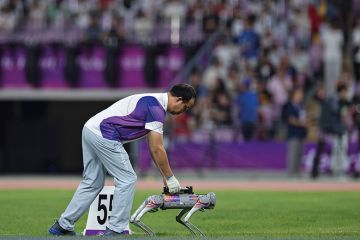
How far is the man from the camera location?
12.4 metres

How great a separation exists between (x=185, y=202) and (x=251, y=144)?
1633cm

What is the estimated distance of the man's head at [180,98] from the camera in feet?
41.0

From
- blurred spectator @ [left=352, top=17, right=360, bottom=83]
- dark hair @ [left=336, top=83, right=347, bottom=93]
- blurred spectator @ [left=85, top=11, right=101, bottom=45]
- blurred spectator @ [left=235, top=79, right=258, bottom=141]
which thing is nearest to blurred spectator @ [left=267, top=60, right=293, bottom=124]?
blurred spectator @ [left=235, top=79, right=258, bottom=141]

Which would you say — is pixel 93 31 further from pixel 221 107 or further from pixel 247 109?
pixel 247 109

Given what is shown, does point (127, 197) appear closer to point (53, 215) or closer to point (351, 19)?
point (53, 215)

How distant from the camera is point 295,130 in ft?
90.4

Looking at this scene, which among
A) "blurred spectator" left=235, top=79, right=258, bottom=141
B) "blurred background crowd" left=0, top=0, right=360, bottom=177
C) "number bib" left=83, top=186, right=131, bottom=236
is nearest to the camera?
"number bib" left=83, top=186, right=131, bottom=236

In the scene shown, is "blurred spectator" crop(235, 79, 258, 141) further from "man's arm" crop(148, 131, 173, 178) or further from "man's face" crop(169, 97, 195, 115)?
"man's arm" crop(148, 131, 173, 178)

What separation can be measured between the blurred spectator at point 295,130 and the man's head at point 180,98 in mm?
14617

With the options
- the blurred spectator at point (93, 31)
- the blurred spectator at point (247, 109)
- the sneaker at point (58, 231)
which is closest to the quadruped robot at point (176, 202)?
the sneaker at point (58, 231)

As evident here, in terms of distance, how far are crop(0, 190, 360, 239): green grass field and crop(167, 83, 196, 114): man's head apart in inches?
59.3

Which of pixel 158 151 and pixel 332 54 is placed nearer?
pixel 158 151

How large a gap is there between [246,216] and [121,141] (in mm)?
3988

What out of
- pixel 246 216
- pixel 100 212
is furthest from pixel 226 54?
pixel 100 212
